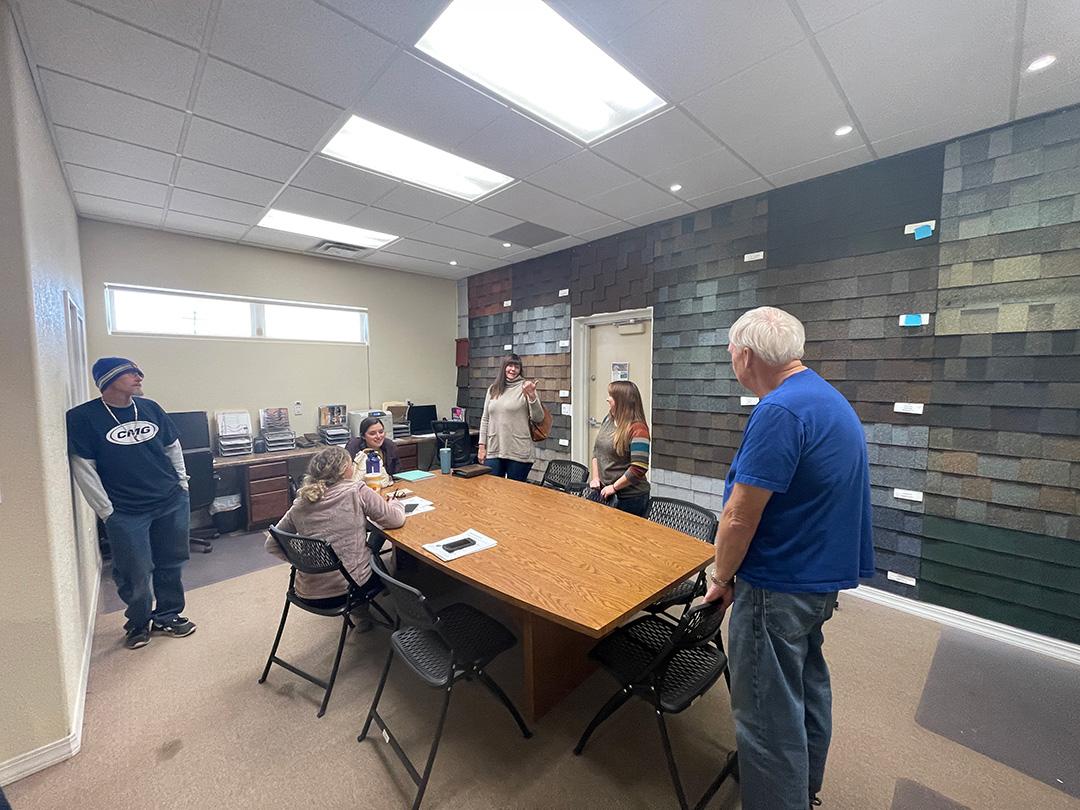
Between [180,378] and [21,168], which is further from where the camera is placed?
[180,378]

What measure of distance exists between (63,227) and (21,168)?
140cm

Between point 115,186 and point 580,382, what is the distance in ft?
13.2

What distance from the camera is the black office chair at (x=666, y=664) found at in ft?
4.62

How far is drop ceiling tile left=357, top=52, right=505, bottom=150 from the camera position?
1950 mm

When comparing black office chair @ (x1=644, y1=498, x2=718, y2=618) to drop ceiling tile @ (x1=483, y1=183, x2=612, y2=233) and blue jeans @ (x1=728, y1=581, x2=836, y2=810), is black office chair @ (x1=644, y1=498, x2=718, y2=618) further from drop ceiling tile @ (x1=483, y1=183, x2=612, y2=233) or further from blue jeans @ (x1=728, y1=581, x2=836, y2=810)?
drop ceiling tile @ (x1=483, y1=183, x2=612, y2=233)

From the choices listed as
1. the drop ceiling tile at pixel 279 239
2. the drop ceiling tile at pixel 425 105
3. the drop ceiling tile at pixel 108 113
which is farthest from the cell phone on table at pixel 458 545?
the drop ceiling tile at pixel 279 239

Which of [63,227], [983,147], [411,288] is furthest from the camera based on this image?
[411,288]

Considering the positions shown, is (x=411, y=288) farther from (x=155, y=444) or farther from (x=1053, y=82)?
(x=1053, y=82)

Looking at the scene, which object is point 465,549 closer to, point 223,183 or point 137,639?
point 137,639

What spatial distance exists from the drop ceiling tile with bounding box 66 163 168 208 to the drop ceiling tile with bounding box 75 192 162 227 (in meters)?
0.11

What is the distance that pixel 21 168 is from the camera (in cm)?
157

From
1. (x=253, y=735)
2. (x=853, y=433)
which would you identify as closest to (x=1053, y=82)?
(x=853, y=433)

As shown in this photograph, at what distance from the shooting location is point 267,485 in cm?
412

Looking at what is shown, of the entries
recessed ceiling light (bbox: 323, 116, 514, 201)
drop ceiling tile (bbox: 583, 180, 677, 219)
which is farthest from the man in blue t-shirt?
recessed ceiling light (bbox: 323, 116, 514, 201)
